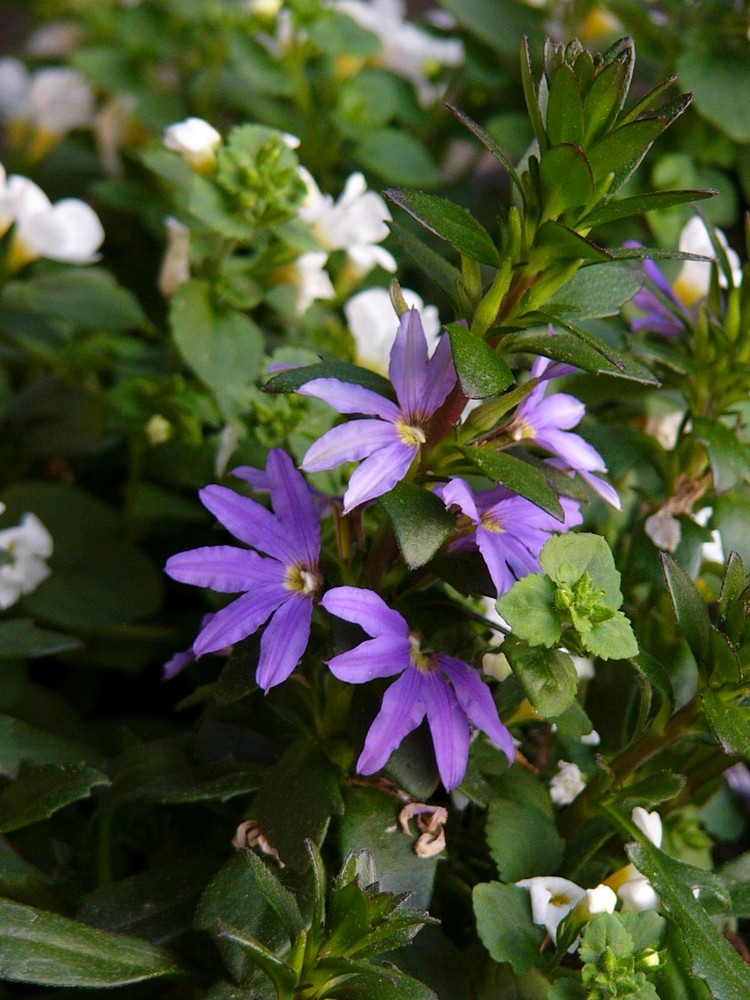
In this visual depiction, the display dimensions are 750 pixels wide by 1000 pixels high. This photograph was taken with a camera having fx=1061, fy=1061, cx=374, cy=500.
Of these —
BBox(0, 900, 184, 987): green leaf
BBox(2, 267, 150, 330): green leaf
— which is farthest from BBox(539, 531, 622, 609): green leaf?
BBox(2, 267, 150, 330): green leaf

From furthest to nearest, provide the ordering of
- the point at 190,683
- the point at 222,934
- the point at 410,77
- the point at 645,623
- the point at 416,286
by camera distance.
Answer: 1. the point at 410,77
2. the point at 416,286
3. the point at 190,683
4. the point at 645,623
5. the point at 222,934

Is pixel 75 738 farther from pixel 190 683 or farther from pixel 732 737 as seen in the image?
pixel 732 737

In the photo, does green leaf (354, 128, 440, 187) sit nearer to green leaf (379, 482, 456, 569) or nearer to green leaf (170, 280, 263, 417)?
green leaf (170, 280, 263, 417)

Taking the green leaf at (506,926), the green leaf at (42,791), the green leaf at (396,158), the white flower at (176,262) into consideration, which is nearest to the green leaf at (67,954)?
the green leaf at (42,791)

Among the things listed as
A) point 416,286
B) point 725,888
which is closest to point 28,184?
point 416,286

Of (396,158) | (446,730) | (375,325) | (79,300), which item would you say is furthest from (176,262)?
(446,730)

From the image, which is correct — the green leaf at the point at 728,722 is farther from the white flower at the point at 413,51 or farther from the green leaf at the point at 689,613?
the white flower at the point at 413,51
